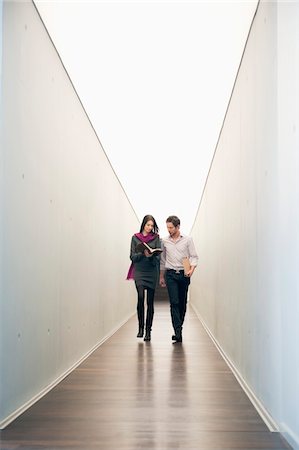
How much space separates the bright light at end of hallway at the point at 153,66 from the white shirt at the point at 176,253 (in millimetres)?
1369

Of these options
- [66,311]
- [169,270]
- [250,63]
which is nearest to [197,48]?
[250,63]

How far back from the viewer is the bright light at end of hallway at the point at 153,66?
379cm

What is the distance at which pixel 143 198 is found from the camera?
12.5 meters

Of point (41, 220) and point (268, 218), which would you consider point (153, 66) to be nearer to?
point (41, 220)

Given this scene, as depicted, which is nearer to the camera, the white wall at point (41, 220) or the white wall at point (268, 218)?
the white wall at point (268, 218)

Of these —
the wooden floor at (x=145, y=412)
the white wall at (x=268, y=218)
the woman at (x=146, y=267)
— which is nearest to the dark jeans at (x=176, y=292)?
the woman at (x=146, y=267)

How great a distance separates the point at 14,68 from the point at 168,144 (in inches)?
183

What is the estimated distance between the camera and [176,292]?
21.1ft

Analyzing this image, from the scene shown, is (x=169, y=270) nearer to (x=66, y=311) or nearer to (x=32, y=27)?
(x=66, y=311)

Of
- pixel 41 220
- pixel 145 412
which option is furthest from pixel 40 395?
pixel 41 220

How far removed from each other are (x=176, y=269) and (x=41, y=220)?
2995 mm

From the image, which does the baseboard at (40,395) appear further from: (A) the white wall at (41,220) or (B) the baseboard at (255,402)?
(B) the baseboard at (255,402)

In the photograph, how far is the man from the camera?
6449mm

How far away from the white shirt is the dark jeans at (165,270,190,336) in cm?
9
